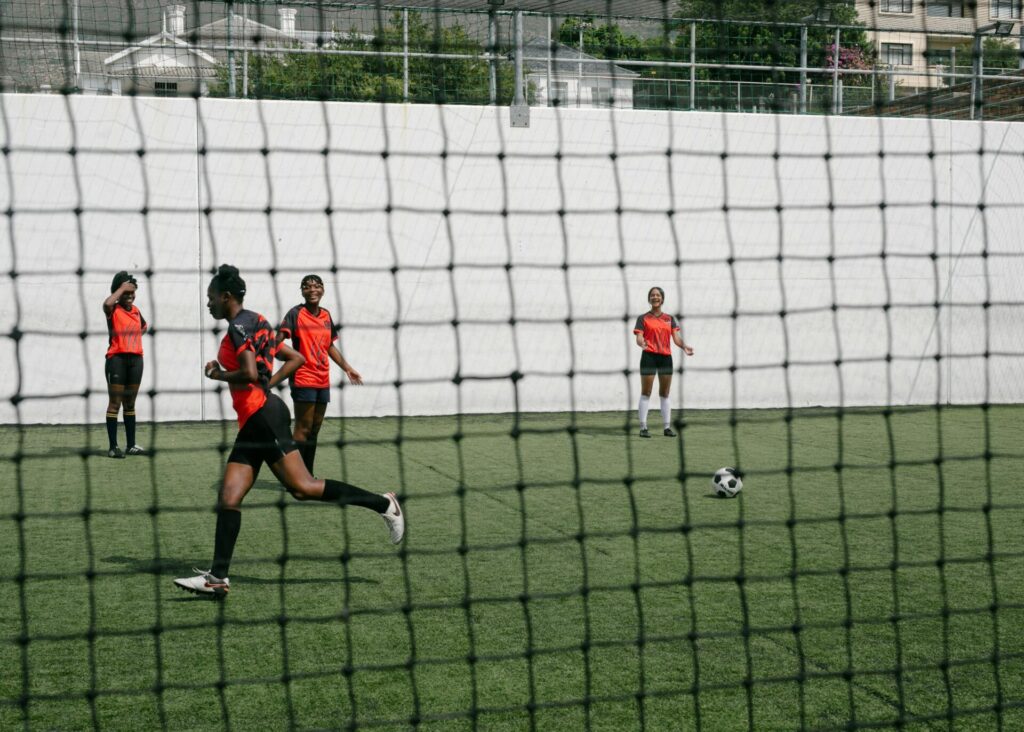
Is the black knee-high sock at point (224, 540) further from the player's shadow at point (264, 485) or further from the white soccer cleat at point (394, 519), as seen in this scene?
the player's shadow at point (264, 485)

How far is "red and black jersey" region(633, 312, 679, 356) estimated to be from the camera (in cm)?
1275

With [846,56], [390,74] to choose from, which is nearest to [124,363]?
[390,74]

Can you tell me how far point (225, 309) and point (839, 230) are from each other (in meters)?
11.9

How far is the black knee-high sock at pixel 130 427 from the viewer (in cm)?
1122

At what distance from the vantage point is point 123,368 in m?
11.0

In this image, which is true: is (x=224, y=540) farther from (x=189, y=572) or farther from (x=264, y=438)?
(x=189, y=572)

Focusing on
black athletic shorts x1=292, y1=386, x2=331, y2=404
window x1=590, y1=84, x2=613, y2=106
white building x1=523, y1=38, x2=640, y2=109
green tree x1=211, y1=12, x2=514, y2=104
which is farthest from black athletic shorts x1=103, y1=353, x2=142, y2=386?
window x1=590, y1=84, x2=613, y2=106

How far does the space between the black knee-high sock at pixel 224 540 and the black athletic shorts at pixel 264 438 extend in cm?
26

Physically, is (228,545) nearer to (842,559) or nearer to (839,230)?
(842,559)

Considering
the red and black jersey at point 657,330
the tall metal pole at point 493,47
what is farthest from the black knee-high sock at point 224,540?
the red and black jersey at point 657,330

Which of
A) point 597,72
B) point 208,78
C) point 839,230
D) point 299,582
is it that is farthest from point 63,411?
point 839,230

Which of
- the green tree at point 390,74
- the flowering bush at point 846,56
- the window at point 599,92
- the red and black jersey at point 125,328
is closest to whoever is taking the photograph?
the red and black jersey at point 125,328

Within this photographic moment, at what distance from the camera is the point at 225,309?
18.8 feet

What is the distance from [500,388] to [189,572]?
8.84 meters
